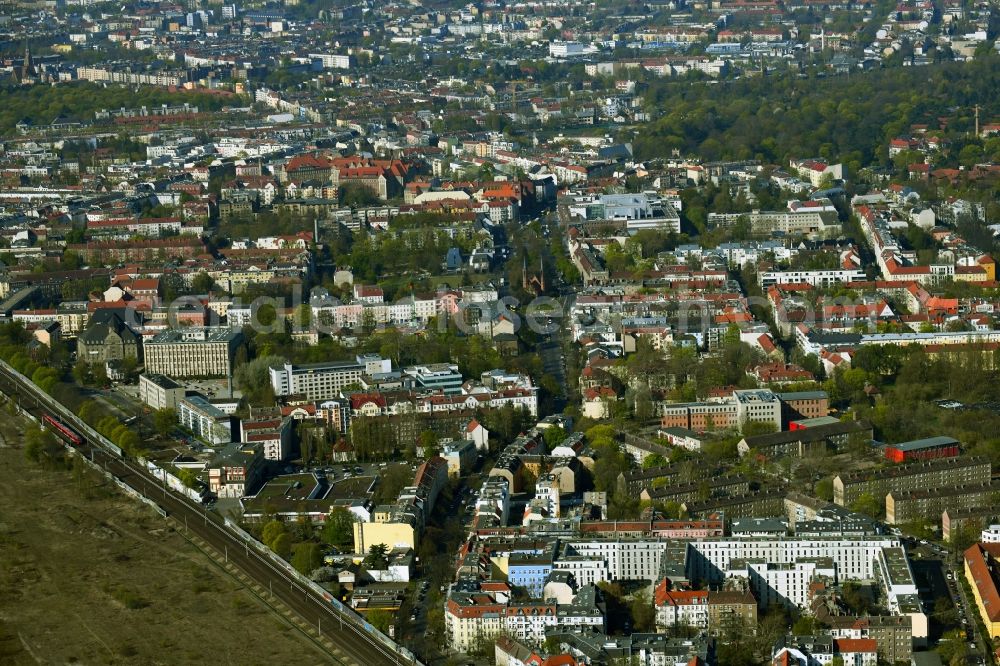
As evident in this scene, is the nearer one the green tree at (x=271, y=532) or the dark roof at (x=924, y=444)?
the green tree at (x=271, y=532)

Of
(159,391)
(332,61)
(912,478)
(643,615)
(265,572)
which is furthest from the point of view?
(332,61)

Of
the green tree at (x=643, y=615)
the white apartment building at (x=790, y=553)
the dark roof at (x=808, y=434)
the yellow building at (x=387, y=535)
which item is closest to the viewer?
the green tree at (x=643, y=615)

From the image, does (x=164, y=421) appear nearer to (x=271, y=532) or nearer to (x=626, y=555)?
(x=271, y=532)

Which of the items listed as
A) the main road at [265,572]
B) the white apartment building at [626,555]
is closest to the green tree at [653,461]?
the white apartment building at [626,555]

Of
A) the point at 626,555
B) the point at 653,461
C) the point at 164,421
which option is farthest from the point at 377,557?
the point at 164,421

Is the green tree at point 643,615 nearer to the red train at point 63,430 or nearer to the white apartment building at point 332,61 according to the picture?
the red train at point 63,430

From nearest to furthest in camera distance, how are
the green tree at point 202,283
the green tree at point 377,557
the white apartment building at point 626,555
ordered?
1. the white apartment building at point 626,555
2. the green tree at point 377,557
3. the green tree at point 202,283
